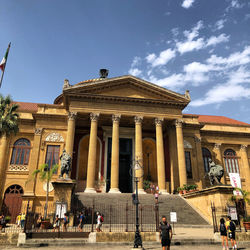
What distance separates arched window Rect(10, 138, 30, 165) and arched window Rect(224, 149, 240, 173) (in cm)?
2676

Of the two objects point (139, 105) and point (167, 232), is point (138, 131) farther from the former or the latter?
point (167, 232)

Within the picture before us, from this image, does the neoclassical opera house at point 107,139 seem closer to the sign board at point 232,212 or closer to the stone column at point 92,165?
the stone column at point 92,165

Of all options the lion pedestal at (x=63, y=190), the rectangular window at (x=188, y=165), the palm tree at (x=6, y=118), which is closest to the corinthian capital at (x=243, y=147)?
the rectangular window at (x=188, y=165)

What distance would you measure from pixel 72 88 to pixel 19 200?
44.5 feet

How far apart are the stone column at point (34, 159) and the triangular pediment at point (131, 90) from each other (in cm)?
740

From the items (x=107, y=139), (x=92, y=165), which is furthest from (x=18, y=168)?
(x=107, y=139)

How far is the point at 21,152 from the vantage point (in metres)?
28.9

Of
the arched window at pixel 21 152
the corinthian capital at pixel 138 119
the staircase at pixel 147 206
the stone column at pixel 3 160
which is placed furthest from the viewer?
the arched window at pixel 21 152

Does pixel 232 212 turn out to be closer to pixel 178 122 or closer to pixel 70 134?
pixel 178 122

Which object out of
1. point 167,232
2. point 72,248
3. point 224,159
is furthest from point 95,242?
point 224,159

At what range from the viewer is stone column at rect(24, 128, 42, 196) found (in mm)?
25641

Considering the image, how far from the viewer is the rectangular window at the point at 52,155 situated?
1102 inches

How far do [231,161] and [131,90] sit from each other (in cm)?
1818

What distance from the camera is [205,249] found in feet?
36.7
